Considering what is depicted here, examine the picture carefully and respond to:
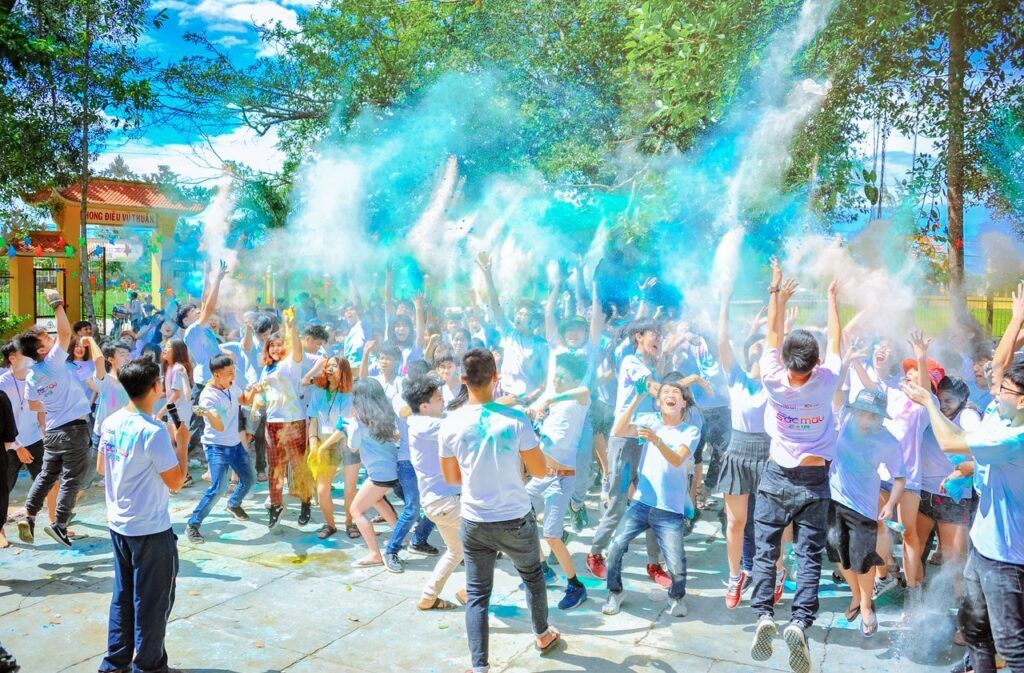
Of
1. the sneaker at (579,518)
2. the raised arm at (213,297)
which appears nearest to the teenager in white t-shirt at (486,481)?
the sneaker at (579,518)

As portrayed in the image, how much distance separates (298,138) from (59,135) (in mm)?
4164

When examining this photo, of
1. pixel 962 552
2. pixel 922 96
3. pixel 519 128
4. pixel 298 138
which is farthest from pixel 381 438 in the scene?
pixel 298 138

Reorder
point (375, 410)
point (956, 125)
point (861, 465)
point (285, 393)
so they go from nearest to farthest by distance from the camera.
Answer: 1. point (861, 465)
2. point (375, 410)
3. point (285, 393)
4. point (956, 125)

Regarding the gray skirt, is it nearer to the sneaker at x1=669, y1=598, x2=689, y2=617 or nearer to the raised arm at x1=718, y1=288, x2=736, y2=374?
the raised arm at x1=718, y1=288, x2=736, y2=374

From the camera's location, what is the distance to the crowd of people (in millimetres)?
3715

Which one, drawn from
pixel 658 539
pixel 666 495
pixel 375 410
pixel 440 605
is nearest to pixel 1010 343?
pixel 666 495

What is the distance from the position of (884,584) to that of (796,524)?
49.7 inches

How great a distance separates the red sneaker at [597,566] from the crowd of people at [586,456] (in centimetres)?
5

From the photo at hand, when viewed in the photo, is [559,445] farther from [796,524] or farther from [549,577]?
[796,524]

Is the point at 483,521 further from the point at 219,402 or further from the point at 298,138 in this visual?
the point at 298,138

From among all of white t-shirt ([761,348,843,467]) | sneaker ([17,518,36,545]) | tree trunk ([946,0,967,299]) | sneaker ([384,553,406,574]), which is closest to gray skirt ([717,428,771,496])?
white t-shirt ([761,348,843,467])

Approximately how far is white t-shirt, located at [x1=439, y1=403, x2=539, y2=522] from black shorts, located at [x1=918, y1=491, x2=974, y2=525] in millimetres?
2621

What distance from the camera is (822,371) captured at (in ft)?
13.6

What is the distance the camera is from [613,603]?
185 inches
